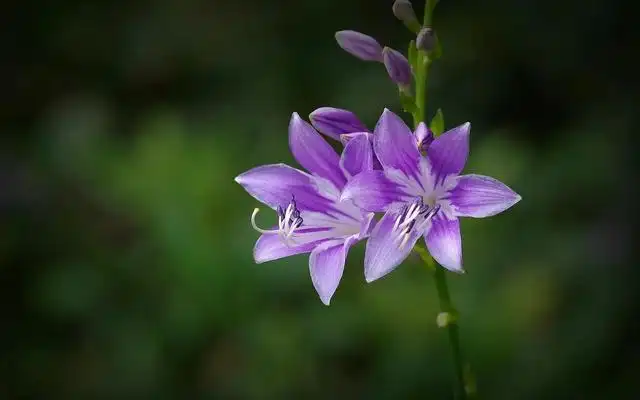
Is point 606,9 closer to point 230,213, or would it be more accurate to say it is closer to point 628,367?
point 628,367

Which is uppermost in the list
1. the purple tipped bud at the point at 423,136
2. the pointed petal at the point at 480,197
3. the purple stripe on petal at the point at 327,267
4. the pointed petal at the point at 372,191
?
the purple tipped bud at the point at 423,136

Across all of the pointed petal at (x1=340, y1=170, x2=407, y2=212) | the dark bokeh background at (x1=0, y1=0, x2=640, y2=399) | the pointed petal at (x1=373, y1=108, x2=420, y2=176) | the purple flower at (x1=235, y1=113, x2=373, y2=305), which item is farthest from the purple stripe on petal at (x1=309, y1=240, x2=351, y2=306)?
the dark bokeh background at (x1=0, y1=0, x2=640, y2=399)

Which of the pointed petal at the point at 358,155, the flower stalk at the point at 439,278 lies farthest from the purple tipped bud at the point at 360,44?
the pointed petal at the point at 358,155

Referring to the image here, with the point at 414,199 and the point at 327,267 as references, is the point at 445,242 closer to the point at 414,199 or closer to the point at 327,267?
the point at 414,199

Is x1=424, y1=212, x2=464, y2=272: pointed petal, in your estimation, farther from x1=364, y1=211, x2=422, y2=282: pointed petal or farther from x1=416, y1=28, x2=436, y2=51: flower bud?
x1=416, y1=28, x2=436, y2=51: flower bud

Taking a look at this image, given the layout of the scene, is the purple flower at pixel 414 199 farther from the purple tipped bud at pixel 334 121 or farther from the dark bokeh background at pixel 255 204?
the dark bokeh background at pixel 255 204

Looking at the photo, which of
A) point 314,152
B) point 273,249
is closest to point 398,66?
point 314,152
